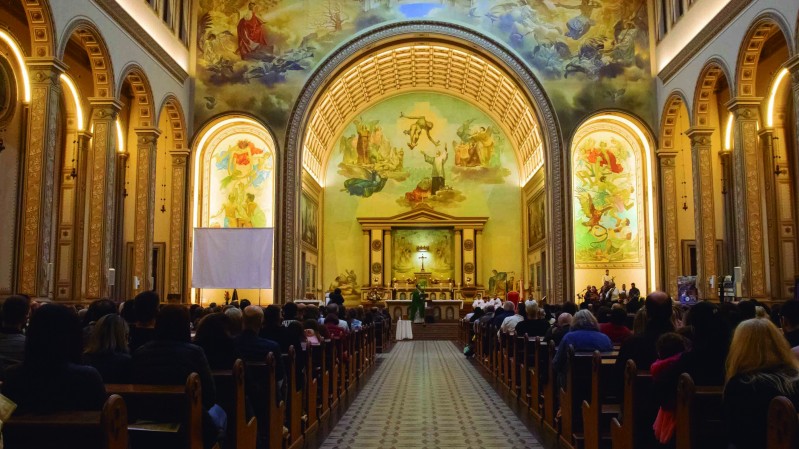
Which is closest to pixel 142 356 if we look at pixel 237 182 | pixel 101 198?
pixel 101 198

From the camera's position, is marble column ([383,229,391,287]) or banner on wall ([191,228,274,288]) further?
marble column ([383,229,391,287])

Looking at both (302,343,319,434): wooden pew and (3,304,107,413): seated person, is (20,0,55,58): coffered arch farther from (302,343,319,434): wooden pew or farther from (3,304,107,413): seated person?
(3,304,107,413): seated person

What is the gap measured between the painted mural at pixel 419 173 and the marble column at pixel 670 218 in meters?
10.3

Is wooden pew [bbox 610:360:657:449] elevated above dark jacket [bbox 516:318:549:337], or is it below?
below

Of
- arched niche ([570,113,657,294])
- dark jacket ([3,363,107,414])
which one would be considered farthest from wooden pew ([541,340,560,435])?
arched niche ([570,113,657,294])

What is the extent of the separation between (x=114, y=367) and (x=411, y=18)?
2282cm

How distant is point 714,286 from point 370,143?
18520 mm

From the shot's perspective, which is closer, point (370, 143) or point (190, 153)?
point (190, 153)

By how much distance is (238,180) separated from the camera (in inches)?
1105

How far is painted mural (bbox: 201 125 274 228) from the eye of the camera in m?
27.9

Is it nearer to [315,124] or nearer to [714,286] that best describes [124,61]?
[315,124]

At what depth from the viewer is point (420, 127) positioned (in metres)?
35.5

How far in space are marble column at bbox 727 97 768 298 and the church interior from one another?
7cm

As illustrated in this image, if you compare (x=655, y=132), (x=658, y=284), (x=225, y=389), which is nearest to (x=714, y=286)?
(x=658, y=284)
